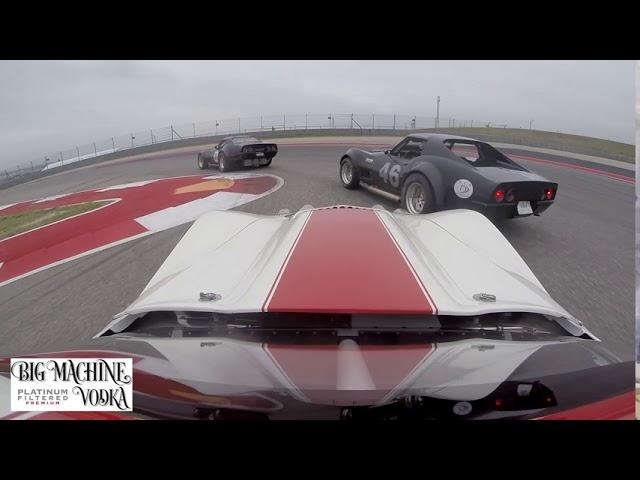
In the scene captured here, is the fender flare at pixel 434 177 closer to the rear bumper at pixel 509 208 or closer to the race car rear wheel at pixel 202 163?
the rear bumper at pixel 509 208

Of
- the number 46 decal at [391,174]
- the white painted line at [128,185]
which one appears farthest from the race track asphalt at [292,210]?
the number 46 decal at [391,174]

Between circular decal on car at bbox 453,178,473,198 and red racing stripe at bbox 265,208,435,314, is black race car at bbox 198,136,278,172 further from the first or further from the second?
circular decal on car at bbox 453,178,473,198

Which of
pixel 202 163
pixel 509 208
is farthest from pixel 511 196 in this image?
pixel 202 163

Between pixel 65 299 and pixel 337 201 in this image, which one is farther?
pixel 337 201

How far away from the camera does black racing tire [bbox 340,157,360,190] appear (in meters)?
2.94

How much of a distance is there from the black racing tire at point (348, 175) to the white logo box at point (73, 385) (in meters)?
2.16

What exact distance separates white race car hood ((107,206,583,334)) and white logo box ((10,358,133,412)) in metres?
0.23

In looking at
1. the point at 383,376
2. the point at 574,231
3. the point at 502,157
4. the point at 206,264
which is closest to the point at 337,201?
the point at 502,157

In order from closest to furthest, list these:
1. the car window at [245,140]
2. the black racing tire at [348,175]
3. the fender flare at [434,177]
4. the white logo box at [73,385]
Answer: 1. the white logo box at [73,385]
2. the car window at [245,140]
3. the fender flare at [434,177]
4. the black racing tire at [348,175]

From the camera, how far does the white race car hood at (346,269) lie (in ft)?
4.39

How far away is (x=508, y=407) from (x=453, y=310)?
337 millimetres

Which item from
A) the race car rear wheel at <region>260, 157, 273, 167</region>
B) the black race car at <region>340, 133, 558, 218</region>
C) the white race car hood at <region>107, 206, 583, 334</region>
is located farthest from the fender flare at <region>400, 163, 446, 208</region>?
the race car rear wheel at <region>260, 157, 273, 167</region>
